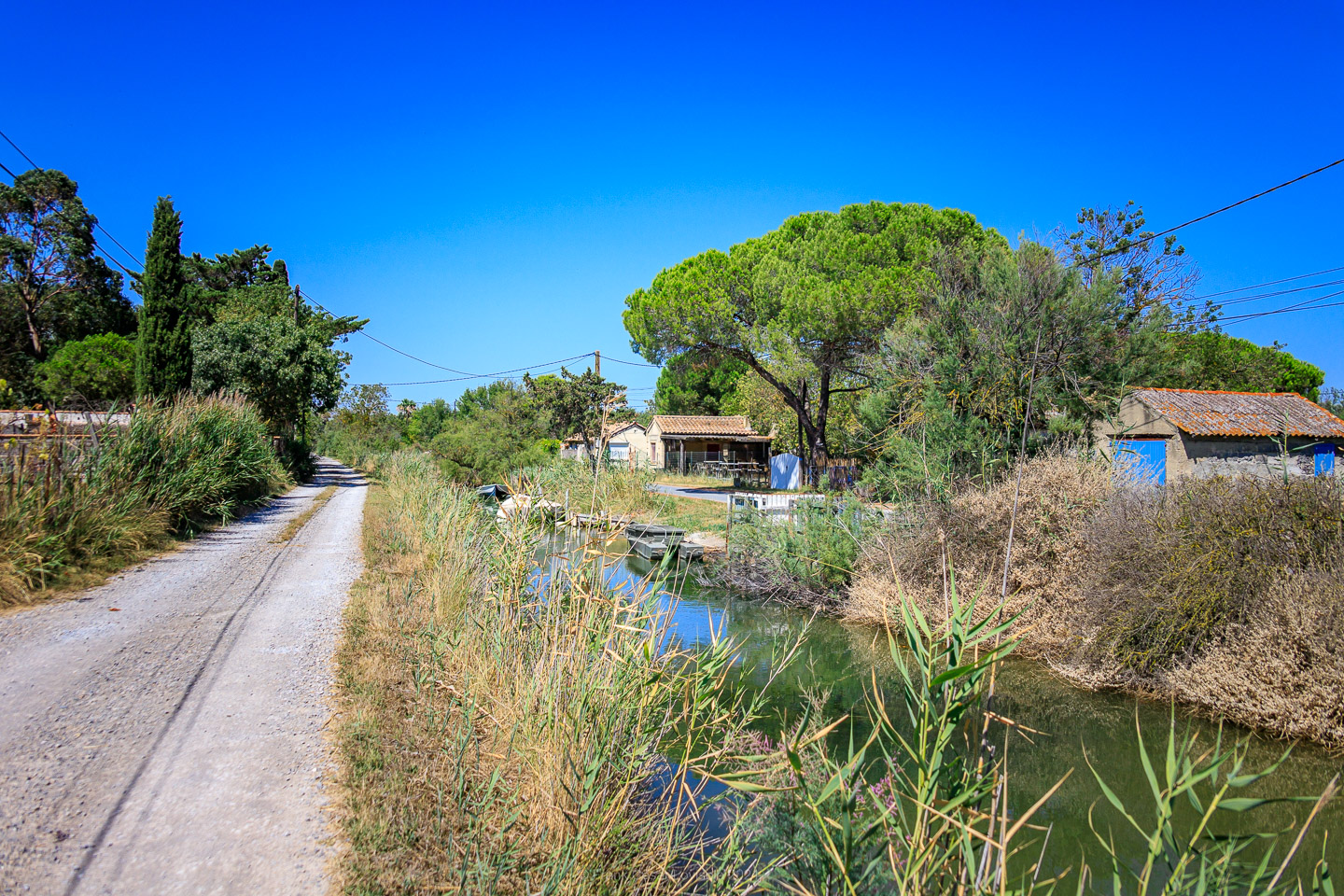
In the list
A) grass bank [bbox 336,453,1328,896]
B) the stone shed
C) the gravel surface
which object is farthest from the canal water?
the gravel surface

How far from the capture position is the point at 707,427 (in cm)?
4609

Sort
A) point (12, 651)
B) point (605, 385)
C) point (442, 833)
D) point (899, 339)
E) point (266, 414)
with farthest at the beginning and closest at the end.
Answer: point (605, 385) < point (266, 414) < point (899, 339) < point (12, 651) < point (442, 833)

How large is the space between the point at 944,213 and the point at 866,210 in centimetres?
249

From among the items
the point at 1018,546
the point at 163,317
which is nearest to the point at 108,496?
the point at 1018,546

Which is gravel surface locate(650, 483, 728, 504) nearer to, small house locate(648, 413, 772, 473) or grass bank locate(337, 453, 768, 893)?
small house locate(648, 413, 772, 473)

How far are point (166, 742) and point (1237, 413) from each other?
2109cm

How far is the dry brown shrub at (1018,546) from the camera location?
9180mm

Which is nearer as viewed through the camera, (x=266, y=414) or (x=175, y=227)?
(x=175, y=227)

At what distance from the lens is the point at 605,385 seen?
4231cm

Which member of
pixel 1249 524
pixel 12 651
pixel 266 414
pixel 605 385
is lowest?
pixel 12 651

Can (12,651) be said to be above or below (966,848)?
below

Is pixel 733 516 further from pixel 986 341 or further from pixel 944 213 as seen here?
pixel 944 213

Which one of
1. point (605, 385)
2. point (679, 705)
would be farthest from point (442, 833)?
point (605, 385)

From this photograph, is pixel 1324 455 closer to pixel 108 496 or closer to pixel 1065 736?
pixel 1065 736
